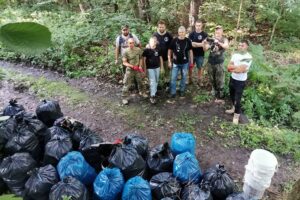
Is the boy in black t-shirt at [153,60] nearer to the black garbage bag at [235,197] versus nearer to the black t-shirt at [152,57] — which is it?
the black t-shirt at [152,57]

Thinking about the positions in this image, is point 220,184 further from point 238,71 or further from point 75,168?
point 238,71

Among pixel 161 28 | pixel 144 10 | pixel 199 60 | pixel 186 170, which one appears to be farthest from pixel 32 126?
pixel 144 10

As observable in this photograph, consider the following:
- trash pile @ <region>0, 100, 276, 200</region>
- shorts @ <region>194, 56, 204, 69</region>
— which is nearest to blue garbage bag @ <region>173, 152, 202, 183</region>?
trash pile @ <region>0, 100, 276, 200</region>

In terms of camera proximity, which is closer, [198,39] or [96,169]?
[96,169]

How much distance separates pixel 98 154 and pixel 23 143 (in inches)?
41.5

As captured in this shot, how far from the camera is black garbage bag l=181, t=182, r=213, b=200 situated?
3.64 metres

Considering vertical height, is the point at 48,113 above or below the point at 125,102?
above

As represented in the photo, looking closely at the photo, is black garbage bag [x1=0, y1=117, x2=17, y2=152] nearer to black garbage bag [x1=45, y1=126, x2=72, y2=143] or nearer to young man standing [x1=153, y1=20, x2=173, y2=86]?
black garbage bag [x1=45, y1=126, x2=72, y2=143]

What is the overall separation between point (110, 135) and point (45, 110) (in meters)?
1.24

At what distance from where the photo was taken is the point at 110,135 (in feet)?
18.6

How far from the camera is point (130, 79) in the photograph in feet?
21.2

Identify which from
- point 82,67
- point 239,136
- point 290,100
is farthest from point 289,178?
point 82,67

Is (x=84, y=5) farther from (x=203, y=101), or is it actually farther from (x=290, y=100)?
(x=290, y=100)

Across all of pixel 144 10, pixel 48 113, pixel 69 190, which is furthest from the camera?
pixel 144 10
